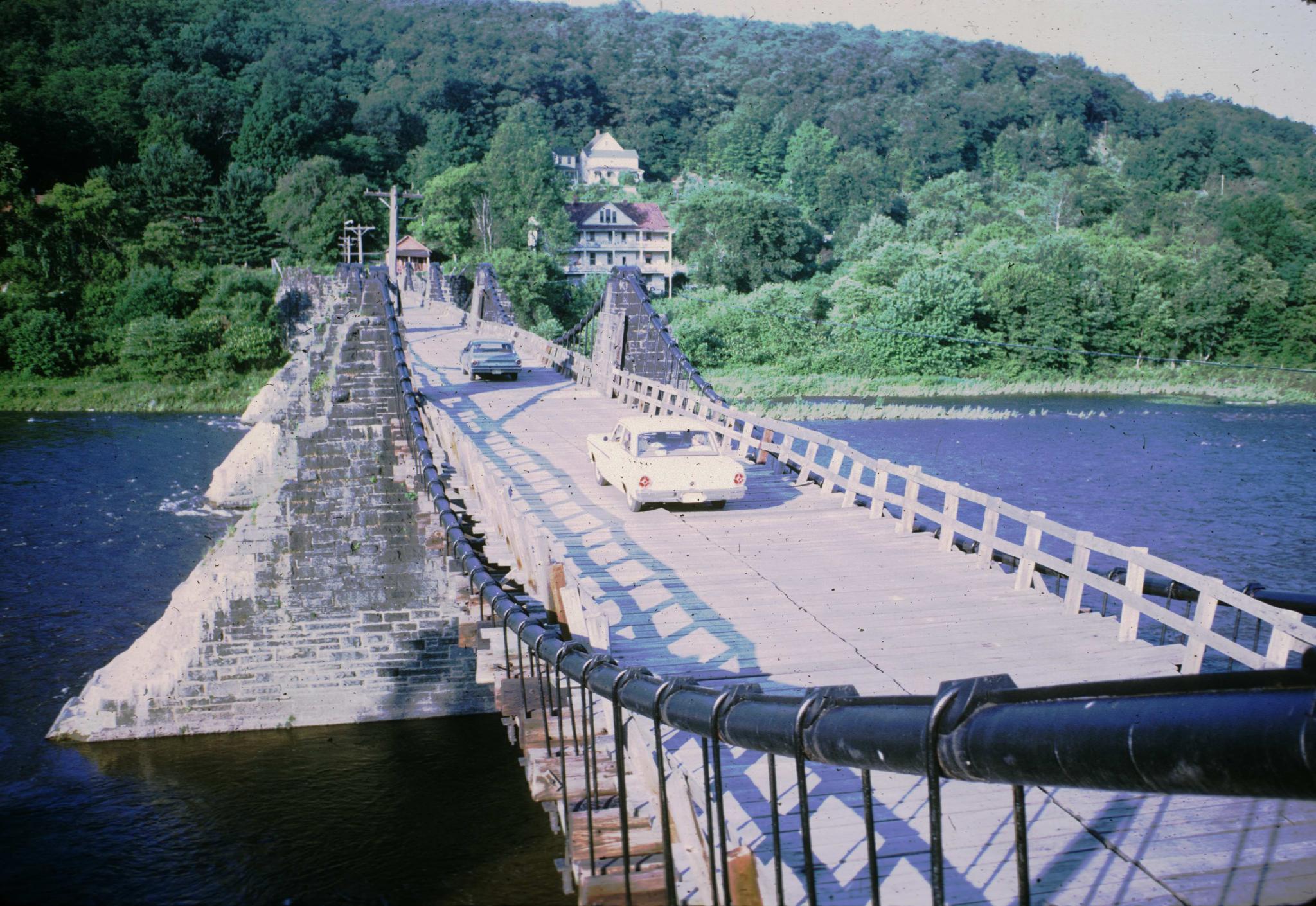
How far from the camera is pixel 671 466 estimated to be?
14.4 m

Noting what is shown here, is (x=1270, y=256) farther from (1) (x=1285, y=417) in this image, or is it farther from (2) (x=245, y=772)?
(2) (x=245, y=772)

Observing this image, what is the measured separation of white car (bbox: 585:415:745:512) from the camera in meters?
14.3

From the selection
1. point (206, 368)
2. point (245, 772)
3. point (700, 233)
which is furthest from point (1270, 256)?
point (245, 772)

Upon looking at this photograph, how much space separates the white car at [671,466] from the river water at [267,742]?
4.53 metres

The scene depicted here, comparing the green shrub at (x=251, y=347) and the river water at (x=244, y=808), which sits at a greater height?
the green shrub at (x=251, y=347)

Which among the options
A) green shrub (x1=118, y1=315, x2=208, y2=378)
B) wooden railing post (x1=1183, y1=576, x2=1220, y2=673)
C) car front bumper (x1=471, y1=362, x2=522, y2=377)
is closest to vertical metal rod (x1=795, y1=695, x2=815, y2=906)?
wooden railing post (x1=1183, y1=576, x2=1220, y2=673)

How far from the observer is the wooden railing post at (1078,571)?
9711 mm

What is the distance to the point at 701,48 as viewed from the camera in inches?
6752

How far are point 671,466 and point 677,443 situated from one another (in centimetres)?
86

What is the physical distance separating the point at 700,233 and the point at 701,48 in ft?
324

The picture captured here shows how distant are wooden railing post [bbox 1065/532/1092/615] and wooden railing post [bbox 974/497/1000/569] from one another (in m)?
1.08

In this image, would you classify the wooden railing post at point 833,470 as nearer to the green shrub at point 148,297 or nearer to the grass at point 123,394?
the grass at point 123,394

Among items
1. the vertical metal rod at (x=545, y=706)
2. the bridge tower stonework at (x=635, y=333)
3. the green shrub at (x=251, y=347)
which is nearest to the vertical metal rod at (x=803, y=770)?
the vertical metal rod at (x=545, y=706)

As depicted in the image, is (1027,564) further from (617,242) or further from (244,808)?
(617,242)
